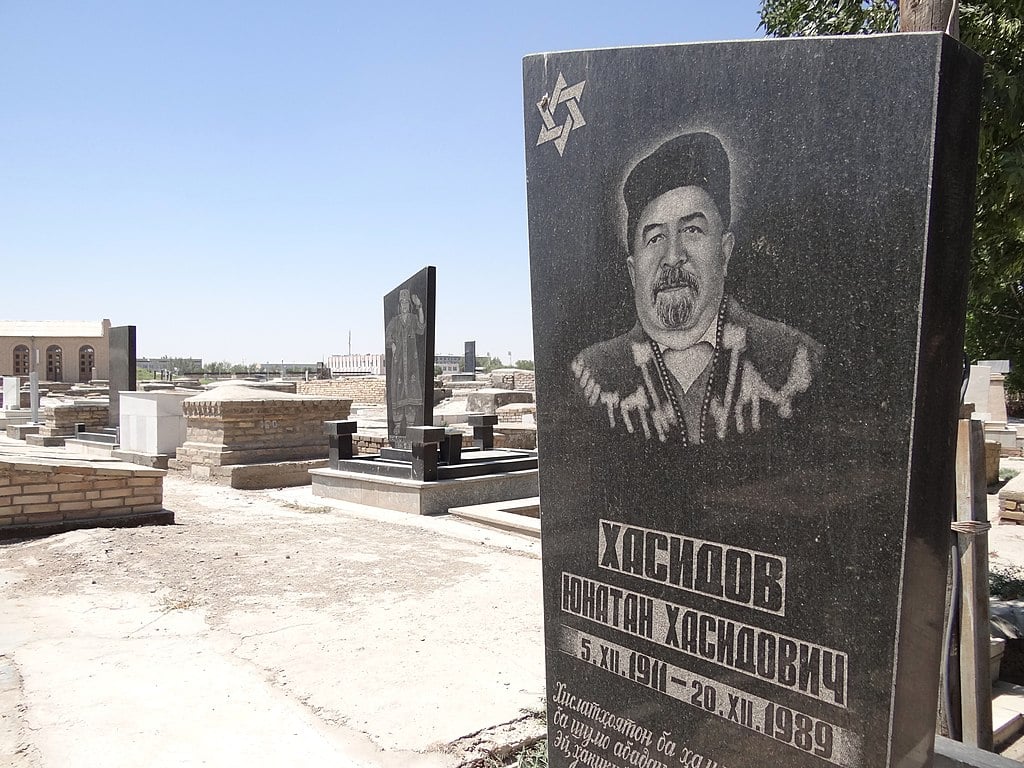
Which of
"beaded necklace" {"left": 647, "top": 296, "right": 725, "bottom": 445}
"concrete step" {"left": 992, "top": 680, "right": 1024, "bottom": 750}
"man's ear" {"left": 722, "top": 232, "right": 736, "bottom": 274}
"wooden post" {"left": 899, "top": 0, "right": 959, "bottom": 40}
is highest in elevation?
"wooden post" {"left": 899, "top": 0, "right": 959, "bottom": 40}

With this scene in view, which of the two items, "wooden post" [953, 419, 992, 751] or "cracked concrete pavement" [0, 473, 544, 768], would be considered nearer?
"wooden post" [953, 419, 992, 751]

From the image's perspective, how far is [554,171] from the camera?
2.53 meters

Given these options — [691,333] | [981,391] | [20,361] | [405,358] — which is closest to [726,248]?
[691,333]

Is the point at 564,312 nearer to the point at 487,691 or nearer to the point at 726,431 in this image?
the point at 726,431

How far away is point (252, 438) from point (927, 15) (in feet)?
35.3

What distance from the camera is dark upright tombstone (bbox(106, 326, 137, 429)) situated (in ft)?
48.6

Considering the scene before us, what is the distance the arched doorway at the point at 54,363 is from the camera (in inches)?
1763

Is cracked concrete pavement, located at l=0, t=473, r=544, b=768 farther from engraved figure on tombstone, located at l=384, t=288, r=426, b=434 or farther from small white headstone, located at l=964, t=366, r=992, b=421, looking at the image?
small white headstone, located at l=964, t=366, r=992, b=421

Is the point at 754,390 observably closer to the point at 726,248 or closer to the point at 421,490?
the point at 726,248

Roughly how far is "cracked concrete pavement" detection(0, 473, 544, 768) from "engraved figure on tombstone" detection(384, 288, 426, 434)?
326 cm

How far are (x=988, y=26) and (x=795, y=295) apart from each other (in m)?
2.97

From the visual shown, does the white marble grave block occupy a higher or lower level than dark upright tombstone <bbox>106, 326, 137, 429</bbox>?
lower

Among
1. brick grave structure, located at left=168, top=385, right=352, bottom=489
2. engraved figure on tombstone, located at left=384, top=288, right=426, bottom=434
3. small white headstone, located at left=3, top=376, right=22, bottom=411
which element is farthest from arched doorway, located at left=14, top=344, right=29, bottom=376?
engraved figure on tombstone, located at left=384, top=288, right=426, bottom=434

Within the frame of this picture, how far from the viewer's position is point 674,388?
2.10m
